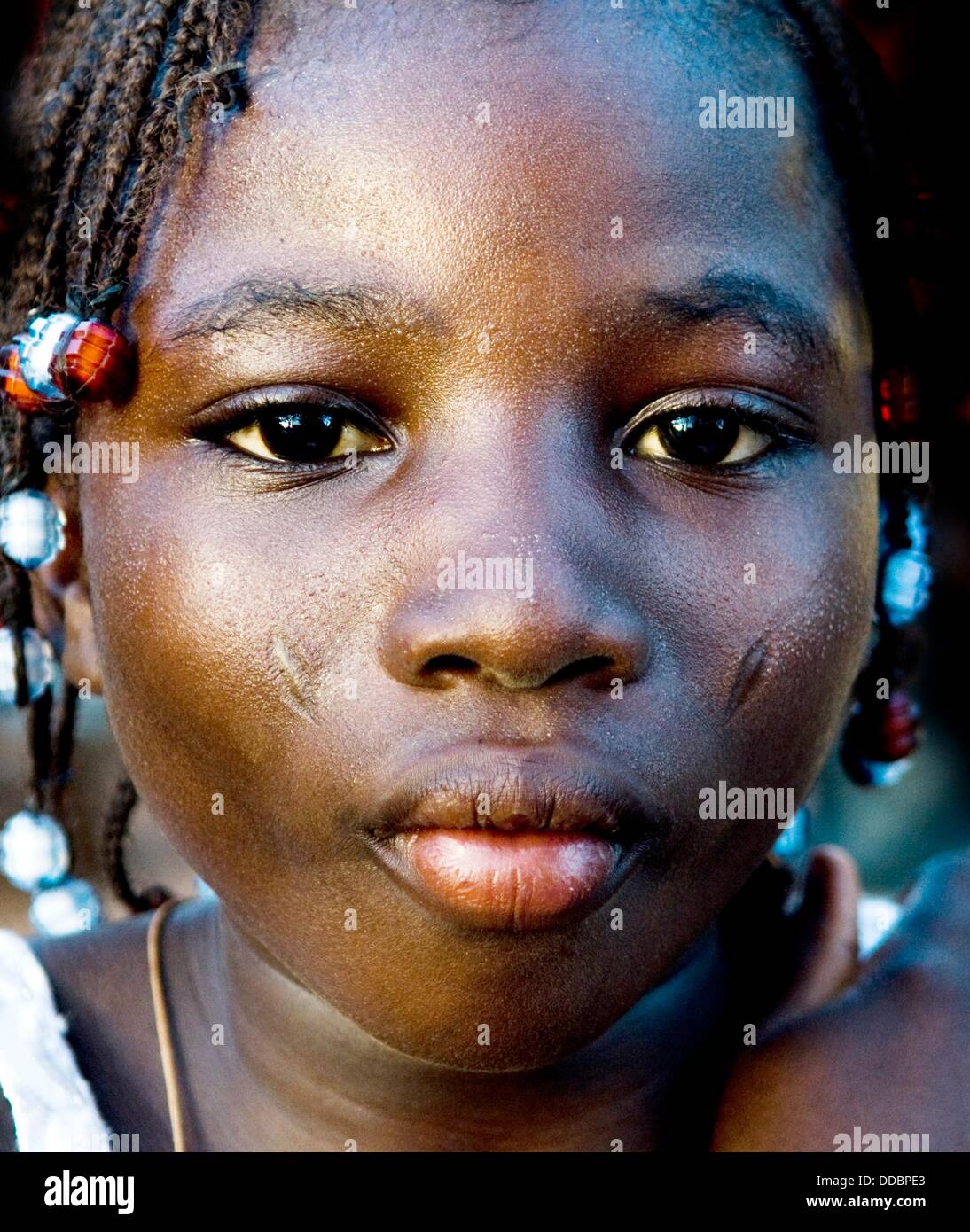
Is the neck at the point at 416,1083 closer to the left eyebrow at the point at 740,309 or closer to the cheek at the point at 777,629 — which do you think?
the cheek at the point at 777,629

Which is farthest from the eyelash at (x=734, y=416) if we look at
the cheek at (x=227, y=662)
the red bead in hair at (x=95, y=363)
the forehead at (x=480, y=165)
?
the red bead in hair at (x=95, y=363)

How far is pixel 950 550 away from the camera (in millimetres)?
4598

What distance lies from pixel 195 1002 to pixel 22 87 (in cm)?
154

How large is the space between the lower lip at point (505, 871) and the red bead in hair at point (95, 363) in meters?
0.70

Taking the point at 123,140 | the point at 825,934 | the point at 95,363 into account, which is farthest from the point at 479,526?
the point at 825,934

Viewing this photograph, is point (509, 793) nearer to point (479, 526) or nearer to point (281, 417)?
point (479, 526)

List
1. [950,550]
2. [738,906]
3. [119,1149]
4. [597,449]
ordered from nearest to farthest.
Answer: [597,449]
[119,1149]
[738,906]
[950,550]

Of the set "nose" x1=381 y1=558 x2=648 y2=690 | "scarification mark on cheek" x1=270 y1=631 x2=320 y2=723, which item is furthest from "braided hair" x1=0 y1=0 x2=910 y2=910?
"nose" x1=381 y1=558 x2=648 y2=690

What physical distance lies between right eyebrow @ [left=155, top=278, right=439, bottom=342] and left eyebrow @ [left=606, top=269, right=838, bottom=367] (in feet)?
0.92

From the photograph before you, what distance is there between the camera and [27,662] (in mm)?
2227

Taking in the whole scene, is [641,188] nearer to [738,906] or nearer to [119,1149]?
[738,906]

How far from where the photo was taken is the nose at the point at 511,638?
1.54 meters

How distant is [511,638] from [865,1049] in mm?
887
